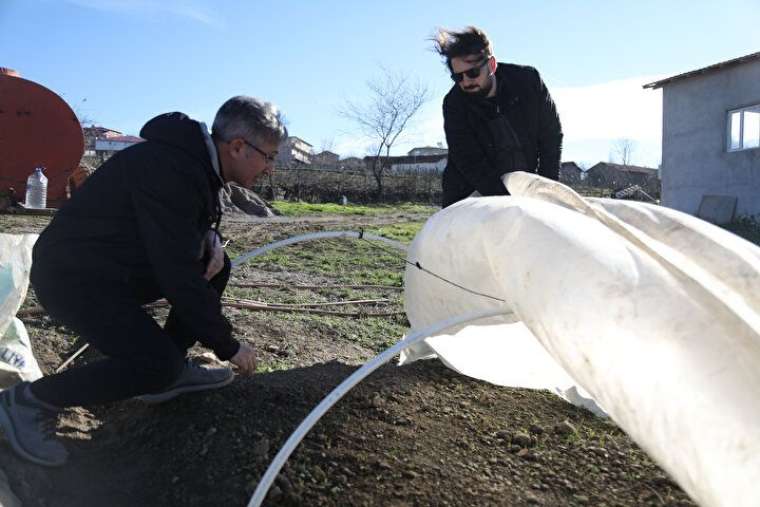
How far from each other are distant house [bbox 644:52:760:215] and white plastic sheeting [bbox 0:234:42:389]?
13.1 m

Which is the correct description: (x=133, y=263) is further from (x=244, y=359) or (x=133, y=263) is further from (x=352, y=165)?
(x=352, y=165)

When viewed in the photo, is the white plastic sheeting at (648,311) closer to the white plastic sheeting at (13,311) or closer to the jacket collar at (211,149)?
the jacket collar at (211,149)

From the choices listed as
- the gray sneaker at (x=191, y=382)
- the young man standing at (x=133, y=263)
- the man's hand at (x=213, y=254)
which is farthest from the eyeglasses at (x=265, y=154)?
the gray sneaker at (x=191, y=382)

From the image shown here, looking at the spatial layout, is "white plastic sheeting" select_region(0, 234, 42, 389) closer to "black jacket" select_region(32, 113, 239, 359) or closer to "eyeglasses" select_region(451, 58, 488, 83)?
"black jacket" select_region(32, 113, 239, 359)

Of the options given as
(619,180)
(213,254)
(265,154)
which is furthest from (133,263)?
(619,180)

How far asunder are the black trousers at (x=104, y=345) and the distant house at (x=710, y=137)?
13097 mm

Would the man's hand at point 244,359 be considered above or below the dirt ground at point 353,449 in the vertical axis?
above

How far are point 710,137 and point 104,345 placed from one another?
13895mm

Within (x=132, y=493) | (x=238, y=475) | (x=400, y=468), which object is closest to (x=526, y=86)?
(x=400, y=468)

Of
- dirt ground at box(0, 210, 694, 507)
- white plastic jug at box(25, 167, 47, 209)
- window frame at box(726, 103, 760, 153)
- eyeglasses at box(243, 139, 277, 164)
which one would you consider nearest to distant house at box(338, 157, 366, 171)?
window frame at box(726, 103, 760, 153)

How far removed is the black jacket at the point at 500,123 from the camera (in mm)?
3184

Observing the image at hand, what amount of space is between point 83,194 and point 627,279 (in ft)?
5.27

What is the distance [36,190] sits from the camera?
8.01 m

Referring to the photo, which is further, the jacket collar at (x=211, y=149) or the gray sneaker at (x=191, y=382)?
the gray sneaker at (x=191, y=382)
